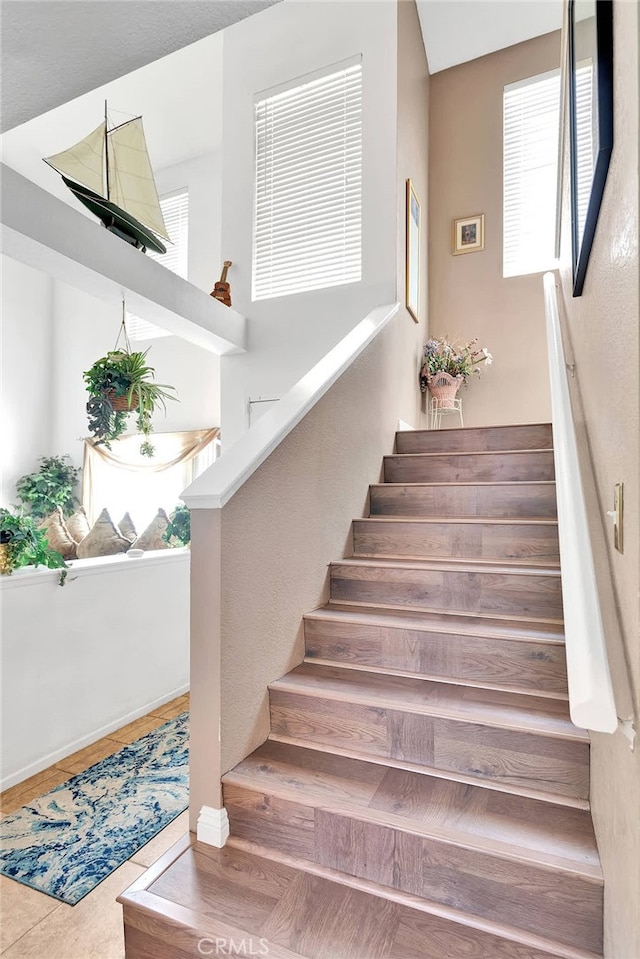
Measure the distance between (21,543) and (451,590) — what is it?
193 centimetres

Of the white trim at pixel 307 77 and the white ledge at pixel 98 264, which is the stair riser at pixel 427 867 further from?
the white trim at pixel 307 77

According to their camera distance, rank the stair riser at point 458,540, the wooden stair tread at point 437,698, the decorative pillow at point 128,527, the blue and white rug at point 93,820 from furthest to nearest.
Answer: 1. the decorative pillow at point 128,527
2. the stair riser at point 458,540
3. the blue and white rug at point 93,820
4. the wooden stair tread at point 437,698

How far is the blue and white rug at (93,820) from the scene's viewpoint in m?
1.82

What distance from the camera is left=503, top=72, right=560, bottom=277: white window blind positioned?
14.4 feet

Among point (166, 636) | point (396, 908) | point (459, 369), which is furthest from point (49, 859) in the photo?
point (459, 369)

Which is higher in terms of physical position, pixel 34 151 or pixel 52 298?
pixel 34 151

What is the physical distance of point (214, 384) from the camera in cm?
→ 584

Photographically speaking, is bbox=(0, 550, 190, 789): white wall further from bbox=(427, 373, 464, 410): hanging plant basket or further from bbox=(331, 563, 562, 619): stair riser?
bbox=(427, 373, 464, 410): hanging plant basket

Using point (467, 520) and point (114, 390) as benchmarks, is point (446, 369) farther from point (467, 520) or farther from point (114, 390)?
point (114, 390)

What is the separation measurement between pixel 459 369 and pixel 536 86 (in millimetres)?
2442

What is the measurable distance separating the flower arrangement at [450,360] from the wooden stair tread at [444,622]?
2554mm

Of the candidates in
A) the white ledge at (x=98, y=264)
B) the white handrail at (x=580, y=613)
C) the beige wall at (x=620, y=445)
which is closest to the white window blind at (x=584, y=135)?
the beige wall at (x=620, y=445)

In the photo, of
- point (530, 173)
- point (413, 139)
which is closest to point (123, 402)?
point (413, 139)

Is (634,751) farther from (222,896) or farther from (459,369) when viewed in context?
(459,369)
